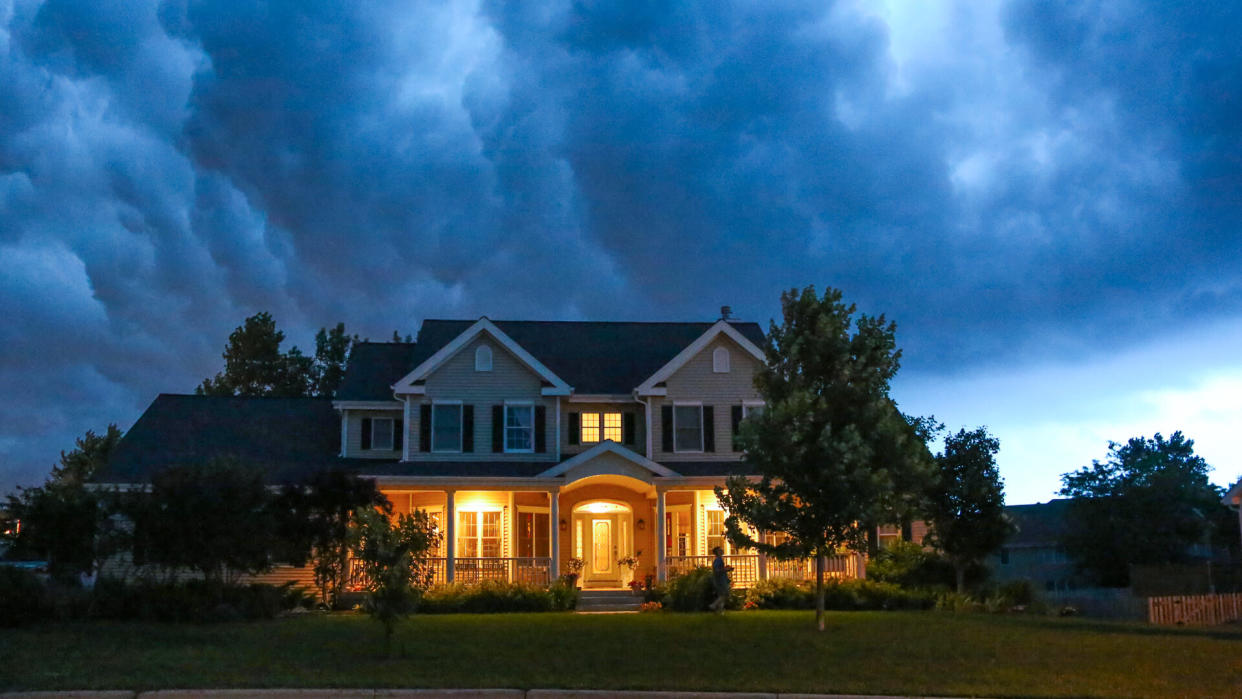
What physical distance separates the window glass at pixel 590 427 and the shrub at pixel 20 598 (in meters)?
15.7

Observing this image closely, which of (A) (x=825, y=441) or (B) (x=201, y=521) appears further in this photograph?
(B) (x=201, y=521)

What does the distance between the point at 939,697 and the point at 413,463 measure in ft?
69.0

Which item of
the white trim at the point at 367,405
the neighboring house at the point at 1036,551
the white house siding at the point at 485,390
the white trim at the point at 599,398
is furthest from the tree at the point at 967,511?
the neighboring house at the point at 1036,551

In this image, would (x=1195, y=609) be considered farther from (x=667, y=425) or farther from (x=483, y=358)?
(x=483, y=358)

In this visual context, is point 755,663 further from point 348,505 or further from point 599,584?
point 599,584

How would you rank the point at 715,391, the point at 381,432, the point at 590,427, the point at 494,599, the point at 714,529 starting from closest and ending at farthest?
the point at 494,599, the point at 714,529, the point at 715,391, the point at 381,432, the point at 590,427

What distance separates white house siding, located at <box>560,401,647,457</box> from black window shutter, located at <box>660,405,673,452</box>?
1.92ft

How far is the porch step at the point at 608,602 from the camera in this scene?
26812 mm

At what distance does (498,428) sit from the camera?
3112cm

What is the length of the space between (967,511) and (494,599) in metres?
Result: 12.8

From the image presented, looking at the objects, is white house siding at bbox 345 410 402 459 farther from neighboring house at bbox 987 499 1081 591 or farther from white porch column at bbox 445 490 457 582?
neighboring house at bbox 987 499 1081 591

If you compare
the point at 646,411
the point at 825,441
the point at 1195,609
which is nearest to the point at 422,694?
the point at 825,441

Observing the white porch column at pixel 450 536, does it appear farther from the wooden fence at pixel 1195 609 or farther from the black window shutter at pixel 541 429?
the wooden fence at pixel 1195 609

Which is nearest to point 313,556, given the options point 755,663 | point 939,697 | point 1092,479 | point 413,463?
point 413,463
